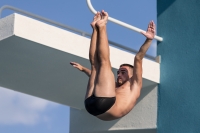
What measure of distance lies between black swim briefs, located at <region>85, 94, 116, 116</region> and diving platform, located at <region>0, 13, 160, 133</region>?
164 centimetres

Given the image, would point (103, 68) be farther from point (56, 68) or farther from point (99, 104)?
point (56, 68)

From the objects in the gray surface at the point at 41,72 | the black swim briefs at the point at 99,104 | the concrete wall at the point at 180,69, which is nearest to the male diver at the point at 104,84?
the black swim briefs at the point at 99,104

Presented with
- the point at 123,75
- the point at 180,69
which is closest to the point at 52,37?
the point at 123,75

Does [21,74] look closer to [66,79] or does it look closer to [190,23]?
[66,79]

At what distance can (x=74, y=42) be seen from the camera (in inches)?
289

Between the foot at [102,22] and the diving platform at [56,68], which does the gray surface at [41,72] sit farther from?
the foot at [102,22]

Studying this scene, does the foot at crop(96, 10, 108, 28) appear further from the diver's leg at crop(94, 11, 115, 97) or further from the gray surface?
the gray surface

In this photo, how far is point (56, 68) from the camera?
775 centimetres

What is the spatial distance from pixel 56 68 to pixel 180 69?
1.79 metres

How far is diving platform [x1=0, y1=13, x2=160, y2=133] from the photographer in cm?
700

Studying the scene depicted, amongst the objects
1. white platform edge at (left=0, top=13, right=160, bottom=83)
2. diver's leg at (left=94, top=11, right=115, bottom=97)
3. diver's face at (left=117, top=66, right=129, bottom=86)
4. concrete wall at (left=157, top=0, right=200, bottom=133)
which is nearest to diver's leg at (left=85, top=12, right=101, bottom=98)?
diver's leg at (left=94, top=11, right=115, bottom=97)

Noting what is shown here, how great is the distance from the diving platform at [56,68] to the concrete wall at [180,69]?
190 millimetres

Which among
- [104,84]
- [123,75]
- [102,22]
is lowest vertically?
[104,84]

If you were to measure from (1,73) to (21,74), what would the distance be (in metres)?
0.30
